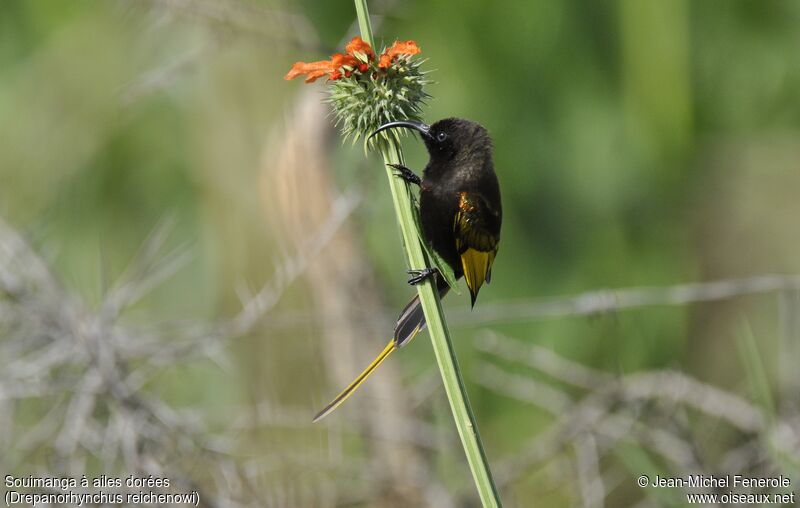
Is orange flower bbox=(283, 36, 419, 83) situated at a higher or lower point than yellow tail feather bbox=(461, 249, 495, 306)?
higher

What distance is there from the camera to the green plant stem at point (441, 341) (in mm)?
1263

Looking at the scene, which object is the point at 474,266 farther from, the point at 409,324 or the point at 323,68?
the point at 323,68

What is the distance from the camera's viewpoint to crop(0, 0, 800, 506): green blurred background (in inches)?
139

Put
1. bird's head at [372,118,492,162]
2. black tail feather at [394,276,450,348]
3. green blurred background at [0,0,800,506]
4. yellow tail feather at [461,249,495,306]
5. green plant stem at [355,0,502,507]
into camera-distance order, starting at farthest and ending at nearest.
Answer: green blurred background at [0,0,800,506]
bird's head at [372,118,492,162]
yellow tail feather at [461,249,495,306]
black tail feather at [394,276,450,348]
green plant stem at [355,0,502,507]

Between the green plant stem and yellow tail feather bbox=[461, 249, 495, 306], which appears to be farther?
yellow tail feather bbox=[461, 249, 495, 306]

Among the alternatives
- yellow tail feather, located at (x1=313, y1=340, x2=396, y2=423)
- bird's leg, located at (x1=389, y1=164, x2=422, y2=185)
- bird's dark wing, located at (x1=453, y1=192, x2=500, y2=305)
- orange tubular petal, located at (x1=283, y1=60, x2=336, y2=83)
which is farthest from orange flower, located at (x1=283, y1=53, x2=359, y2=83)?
bird's dark wing, located at (x1=453, y1=192, x2=500, y2=305)

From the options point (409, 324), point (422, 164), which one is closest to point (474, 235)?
point (409, 324)

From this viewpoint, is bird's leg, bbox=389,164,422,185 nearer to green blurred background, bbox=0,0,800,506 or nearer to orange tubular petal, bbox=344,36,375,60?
orange tubular petal, bbox=344,36,375,60

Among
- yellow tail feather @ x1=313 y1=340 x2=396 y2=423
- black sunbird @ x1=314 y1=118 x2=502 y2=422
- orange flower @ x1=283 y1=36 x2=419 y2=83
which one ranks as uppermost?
orange flower @ x1=283 y1=36 x2=419 y2=83

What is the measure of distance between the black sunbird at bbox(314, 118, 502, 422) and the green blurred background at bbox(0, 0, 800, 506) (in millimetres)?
1167

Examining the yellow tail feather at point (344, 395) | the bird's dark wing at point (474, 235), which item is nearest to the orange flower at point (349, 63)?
the yellow tail feather at point (344, 395)

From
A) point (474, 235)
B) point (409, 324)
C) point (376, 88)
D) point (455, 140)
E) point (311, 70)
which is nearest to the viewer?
point (311, 70)

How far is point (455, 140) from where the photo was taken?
7.50 ft

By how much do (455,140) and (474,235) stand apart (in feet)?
0.86
